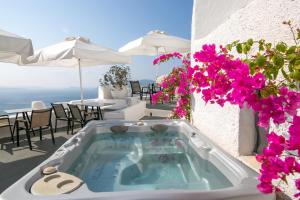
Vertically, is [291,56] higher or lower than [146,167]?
higher

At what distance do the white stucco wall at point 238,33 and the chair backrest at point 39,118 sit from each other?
2985 millimetres

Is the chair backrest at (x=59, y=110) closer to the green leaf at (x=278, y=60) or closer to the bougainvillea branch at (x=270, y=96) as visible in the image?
the bougainvillea branch at (x=270, y=96)

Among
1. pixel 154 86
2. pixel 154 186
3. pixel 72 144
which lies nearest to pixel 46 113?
pixel 72 144

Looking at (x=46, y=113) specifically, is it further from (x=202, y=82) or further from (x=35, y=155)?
(x=202, y=82)

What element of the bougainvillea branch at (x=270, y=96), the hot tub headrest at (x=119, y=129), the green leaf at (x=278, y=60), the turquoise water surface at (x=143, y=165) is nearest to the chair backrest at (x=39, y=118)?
the turquoise water surface at (x=143, y=165)

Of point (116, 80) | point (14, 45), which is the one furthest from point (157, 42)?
point (14, 45)

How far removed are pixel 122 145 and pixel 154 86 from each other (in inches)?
225

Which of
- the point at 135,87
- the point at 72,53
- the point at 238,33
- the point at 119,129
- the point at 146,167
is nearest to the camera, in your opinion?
the point at 238,33

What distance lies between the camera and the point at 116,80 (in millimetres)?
8094

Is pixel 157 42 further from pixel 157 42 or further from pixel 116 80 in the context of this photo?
pixel 116 80

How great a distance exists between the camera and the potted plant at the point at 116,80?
25.9 ft

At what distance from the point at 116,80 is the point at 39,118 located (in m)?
3.86

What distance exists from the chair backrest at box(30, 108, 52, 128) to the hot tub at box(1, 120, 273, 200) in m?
0.97

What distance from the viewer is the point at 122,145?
427cm
